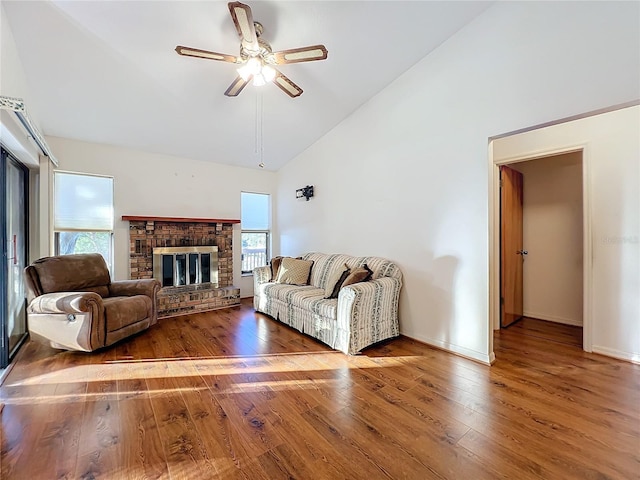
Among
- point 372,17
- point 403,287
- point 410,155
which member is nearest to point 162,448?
point 403,287

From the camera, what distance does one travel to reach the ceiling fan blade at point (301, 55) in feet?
6.98

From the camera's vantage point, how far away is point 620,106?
1.93 m

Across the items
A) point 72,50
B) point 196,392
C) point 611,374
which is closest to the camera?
point 196,392

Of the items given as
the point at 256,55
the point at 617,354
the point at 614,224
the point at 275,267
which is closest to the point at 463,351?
the point at 617,354

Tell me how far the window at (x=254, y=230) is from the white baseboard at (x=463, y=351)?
349 centimetres

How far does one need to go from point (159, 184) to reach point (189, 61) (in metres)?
2.30

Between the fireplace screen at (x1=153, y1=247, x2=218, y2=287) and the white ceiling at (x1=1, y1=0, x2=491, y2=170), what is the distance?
1.69m

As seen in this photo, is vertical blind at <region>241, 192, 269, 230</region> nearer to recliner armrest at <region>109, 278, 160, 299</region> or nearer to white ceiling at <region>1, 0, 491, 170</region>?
white ceiling at <region>1, 0, 491, 170</region>

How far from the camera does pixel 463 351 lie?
9.00ft

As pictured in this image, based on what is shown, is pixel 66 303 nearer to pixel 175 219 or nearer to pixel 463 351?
pixel 175 219

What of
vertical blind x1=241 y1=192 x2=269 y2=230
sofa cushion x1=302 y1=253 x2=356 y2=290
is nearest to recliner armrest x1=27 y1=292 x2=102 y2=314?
sofa cushion x1=302 y1=253 x2=356 y2=290

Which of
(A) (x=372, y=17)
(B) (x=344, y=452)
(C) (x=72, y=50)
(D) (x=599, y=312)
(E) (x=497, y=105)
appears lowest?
(B) (x=344, y=452)

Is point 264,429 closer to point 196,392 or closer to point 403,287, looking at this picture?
point 196,392

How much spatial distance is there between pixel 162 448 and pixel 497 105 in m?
3.53
